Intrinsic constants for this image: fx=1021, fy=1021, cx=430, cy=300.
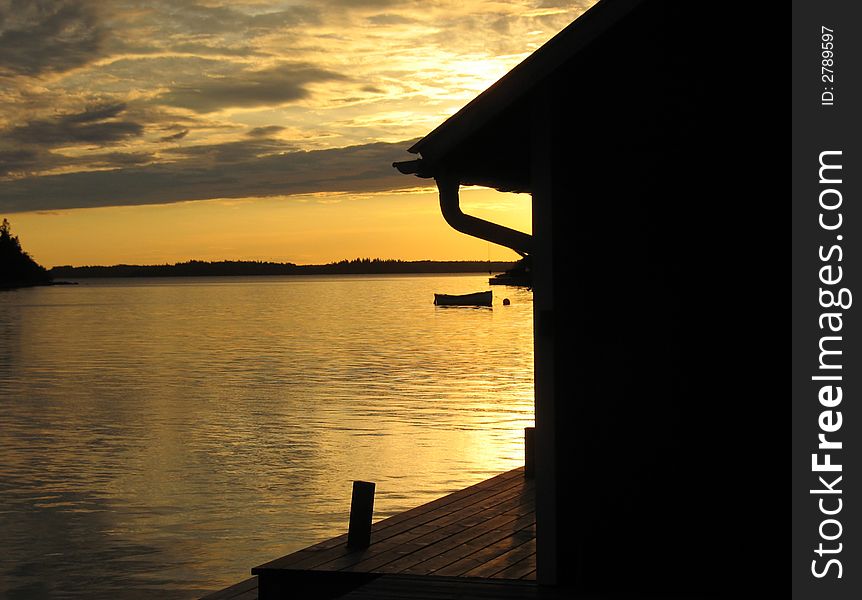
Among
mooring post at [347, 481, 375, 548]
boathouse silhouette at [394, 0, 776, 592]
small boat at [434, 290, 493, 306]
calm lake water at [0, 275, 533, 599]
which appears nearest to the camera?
boathouse silhouette at [394, 0, 776, 592]

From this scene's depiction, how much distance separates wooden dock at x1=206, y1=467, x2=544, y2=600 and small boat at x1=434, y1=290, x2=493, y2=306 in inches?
4177

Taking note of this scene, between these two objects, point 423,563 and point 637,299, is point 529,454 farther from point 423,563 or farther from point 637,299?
point 637,299

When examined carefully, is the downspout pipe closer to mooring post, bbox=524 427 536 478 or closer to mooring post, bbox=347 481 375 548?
mooring post, bbox=347 481 375 548

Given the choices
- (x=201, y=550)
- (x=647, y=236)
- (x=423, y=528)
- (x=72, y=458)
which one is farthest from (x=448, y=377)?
(x=647, y=236)

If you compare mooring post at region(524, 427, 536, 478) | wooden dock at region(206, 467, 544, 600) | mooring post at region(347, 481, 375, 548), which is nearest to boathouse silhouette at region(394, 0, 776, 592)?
wooden dock at region(206, 467, 544, 600)

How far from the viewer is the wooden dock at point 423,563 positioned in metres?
Result: 8.10

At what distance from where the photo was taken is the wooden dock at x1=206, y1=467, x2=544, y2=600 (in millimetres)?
8102

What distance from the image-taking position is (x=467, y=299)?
122 metres

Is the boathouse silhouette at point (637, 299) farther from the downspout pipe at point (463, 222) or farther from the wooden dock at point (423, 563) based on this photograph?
the downspout pipe at point (463, 222)

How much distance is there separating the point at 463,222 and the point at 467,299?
369 ft

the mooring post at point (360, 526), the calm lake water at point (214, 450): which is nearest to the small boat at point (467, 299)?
the calm lake water at point (214, 450)
